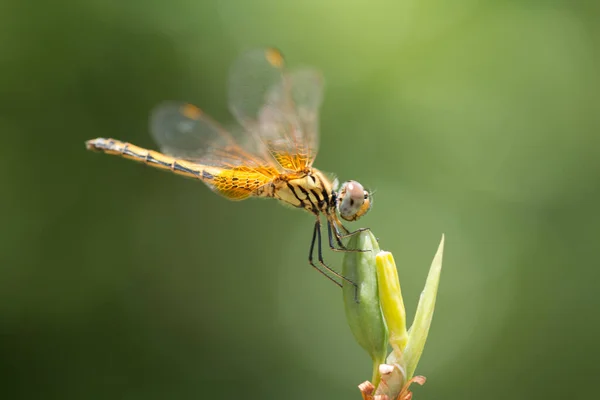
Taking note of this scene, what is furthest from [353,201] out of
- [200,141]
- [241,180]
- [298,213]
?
[298,213]

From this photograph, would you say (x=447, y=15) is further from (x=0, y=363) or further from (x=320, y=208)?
(x=0, y=363)

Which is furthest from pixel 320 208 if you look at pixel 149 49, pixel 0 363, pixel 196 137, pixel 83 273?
pixel 0 363

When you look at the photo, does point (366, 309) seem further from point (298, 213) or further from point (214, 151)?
point (298, 213)

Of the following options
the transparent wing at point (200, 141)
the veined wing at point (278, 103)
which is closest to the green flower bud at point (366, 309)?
the veined wing at point (278, 103)

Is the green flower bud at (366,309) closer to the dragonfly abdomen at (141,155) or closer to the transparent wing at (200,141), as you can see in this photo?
the transparent wing at (200,141)

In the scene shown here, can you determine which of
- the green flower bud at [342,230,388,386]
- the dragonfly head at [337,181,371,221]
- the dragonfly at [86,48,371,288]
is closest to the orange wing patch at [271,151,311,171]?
the dragonfly at [86,48,371,288]

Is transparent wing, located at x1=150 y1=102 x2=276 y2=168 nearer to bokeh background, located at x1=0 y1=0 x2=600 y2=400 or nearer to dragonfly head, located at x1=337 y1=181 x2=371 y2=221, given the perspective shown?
dragonfly head, located at x1=337 y1=181 x2=371 y2=221
